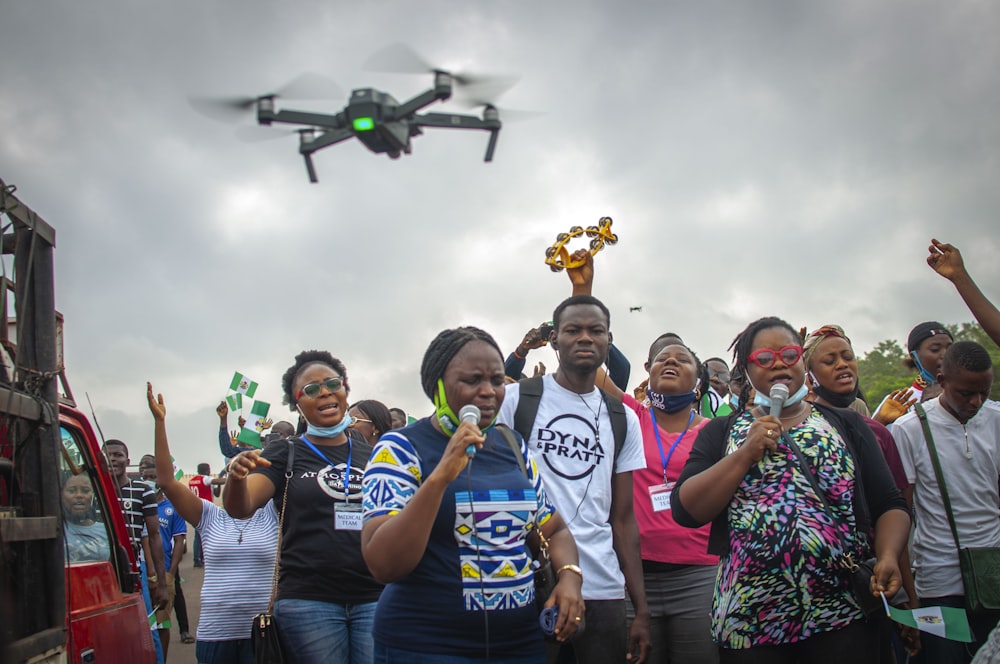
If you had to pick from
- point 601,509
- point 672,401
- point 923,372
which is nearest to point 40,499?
point 601,509

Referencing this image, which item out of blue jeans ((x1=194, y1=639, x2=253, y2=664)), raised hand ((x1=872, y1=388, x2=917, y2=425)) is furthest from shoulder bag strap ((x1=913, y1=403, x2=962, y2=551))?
blue jeans ((x1=194, y1=639, x2=253, y2=664))

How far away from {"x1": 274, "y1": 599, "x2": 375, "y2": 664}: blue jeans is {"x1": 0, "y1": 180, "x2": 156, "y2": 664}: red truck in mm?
810

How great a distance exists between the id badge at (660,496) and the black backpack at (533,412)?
699mm

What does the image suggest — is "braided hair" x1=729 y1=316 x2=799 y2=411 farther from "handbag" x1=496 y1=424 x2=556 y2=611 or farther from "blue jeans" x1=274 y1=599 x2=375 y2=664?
"blue jeans" x1=274 y1=599 x2=375 y2=664

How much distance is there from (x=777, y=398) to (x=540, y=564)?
118cm

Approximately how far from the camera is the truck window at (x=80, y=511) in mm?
4078

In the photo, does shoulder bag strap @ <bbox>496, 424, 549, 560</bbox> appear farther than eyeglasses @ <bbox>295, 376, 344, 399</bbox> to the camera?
No

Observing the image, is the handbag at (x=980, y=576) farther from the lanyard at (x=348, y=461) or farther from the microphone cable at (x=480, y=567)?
the lanyard at (x=348, y=461)

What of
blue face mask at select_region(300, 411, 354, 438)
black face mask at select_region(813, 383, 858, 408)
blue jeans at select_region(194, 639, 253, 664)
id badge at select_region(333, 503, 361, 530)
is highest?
blue face mask at select_region(300, 411, 354, 438)

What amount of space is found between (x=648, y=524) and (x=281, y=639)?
2.10m

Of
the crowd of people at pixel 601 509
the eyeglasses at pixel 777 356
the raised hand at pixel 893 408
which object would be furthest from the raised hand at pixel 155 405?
the raised hand at pixel 893 408

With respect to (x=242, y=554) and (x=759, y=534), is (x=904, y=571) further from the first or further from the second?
(x=242, y=554)

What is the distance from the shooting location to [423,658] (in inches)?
119

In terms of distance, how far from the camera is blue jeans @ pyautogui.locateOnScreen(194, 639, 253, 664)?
17.7ft
